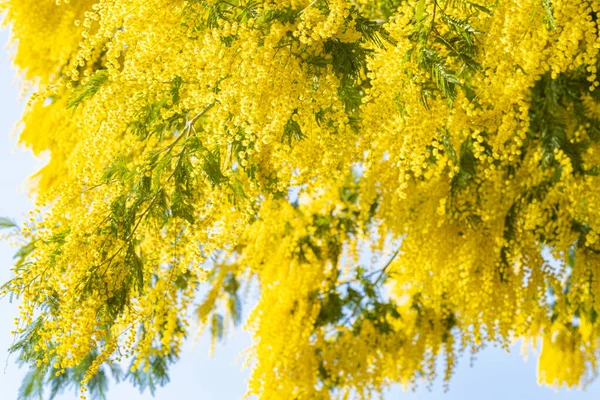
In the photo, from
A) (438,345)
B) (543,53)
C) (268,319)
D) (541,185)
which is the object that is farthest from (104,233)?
(438,345)

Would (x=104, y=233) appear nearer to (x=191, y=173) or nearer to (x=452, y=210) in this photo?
(x=191, y=173)

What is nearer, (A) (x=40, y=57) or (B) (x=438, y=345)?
(A) (x=40, y=57)

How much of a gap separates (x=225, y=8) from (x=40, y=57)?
275cm

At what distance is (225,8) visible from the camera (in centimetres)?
330

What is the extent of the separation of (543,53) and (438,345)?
11.4 feet

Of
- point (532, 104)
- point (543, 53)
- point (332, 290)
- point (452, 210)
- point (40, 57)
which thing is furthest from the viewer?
point (332, 290)

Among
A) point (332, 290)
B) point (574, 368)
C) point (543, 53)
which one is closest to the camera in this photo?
point (543, 53)

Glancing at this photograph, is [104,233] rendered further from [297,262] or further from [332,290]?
[332,290]

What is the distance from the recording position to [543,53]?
3232 mm

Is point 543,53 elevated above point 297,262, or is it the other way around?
point 297,262

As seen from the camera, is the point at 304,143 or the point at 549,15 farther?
the point at 304,143

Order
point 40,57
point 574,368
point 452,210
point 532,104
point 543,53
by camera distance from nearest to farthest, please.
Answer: point 543,53 → point 532,104 → point 452,210 → point 40,57 → point 574,368

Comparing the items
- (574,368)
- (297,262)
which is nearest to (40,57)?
(297,262)

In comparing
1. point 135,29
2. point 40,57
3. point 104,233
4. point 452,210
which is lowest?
point 104,233
